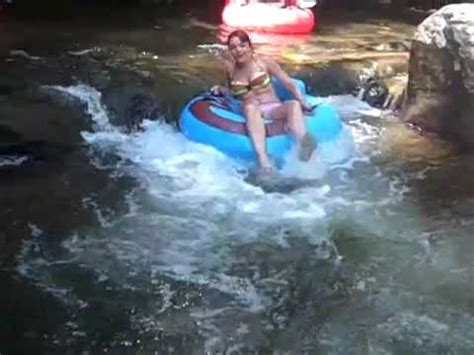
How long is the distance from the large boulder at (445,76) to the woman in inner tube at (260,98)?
4.79 feet

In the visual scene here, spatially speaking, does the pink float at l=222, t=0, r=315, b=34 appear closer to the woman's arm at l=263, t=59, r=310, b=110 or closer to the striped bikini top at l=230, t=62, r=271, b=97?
the woman's arm at l=263, t=59, r=310, b=110

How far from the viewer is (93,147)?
23.9ft

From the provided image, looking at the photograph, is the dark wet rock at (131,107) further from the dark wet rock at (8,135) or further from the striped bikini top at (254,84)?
the striped bikini top at (254,84)

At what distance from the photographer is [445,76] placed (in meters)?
7.75

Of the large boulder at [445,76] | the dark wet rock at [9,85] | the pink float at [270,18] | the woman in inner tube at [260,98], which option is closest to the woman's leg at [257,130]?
the woman in inner tube at [260,98]

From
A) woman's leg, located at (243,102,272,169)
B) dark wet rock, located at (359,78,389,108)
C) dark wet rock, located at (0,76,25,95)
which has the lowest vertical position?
dark wet rock, located at (0,76,25,95)

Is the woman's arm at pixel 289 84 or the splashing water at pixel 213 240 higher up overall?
the woman's arm at pixel 289 84

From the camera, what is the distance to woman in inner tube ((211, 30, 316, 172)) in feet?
22.2

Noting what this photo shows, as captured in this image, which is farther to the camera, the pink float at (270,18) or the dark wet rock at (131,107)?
the pink float at (270,18)

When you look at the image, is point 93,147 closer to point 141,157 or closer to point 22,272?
point 141,157

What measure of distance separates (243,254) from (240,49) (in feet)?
6.85

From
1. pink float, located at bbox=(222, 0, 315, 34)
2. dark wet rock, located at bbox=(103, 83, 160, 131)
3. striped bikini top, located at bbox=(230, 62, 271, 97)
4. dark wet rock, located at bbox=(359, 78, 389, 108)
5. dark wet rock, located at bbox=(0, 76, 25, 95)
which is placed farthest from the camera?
pink float, located at bbox=(222, 0, 315, 34)

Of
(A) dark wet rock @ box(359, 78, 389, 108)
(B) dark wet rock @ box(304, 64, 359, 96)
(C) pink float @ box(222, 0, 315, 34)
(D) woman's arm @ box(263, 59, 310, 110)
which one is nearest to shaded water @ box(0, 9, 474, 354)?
(D) woman's arm @ box(263, 59, 310, 110)

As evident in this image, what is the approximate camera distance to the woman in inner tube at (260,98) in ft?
22.2
